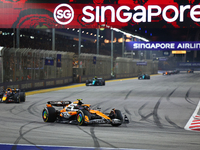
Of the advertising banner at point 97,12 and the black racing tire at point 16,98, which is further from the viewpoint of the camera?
the advertising banner at point 97,12

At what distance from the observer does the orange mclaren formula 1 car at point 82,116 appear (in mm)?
11531

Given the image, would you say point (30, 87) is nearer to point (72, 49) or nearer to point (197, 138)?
point (197, 138)

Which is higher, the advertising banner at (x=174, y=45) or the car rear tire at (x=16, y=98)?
the advertising banner at (x=174, y=45)

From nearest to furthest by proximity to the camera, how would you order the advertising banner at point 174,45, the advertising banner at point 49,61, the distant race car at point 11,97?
the distant race car at point 11,97 → the advertising banner at point 49,61 → the advertising banner at point 174,45

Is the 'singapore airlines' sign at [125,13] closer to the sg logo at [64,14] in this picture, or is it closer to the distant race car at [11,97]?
the sg logo at [64,14]

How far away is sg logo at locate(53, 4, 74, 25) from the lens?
94.8ft

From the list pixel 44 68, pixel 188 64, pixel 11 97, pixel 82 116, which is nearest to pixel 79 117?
pixel 82 116

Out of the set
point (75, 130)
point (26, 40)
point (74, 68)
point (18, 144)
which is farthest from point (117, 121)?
point (26, 40)

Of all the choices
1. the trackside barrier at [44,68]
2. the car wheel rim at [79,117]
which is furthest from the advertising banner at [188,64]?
the car wheel rim at [79,117]

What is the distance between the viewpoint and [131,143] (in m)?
8.56

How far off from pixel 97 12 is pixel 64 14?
2.96 m

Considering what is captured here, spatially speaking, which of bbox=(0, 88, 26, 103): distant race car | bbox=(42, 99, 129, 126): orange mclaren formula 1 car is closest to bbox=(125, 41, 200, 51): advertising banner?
bbox=(0, 88, 26, 103): distant race car

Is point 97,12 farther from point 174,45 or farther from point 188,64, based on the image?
point 188,64

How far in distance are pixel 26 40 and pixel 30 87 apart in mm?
24107
